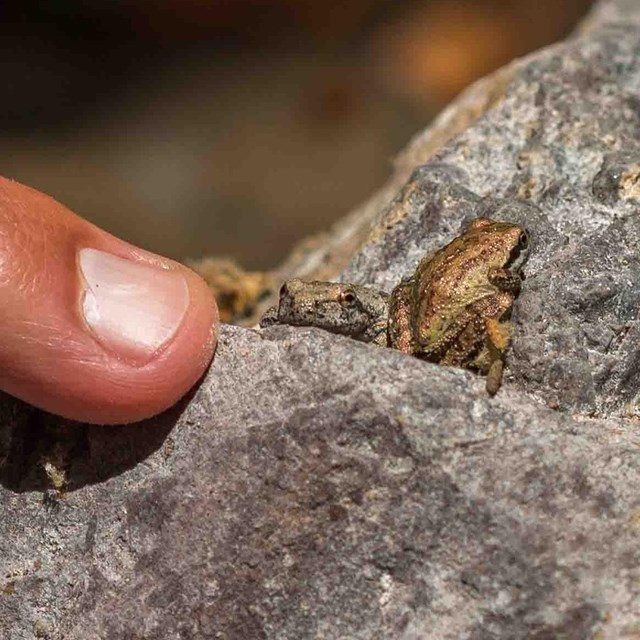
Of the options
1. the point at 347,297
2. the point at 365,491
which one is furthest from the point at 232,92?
the point at 365,491

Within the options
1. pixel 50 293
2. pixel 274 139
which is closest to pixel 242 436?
pixel 50 293

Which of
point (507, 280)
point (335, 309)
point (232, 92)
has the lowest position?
point (232, 92)

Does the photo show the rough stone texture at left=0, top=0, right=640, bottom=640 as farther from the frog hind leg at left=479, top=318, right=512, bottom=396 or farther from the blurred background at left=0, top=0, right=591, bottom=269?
the blurred background at left=0, top=0, right=591, bottom=269

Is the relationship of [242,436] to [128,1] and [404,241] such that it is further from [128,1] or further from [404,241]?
[128,1]

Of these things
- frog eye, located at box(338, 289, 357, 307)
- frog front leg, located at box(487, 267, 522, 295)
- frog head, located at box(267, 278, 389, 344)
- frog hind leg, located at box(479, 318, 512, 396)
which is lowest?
frog head, located at box(267, 278, 389, 344)

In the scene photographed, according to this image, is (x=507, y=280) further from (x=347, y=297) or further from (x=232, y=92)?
(x=232, y=92)

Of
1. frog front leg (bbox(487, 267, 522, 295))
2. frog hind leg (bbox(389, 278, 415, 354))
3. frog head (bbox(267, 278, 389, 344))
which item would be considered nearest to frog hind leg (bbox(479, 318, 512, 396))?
frog front leg (bbox(487, 267, 522, 295))

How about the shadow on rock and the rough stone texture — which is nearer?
the rough stone texture
